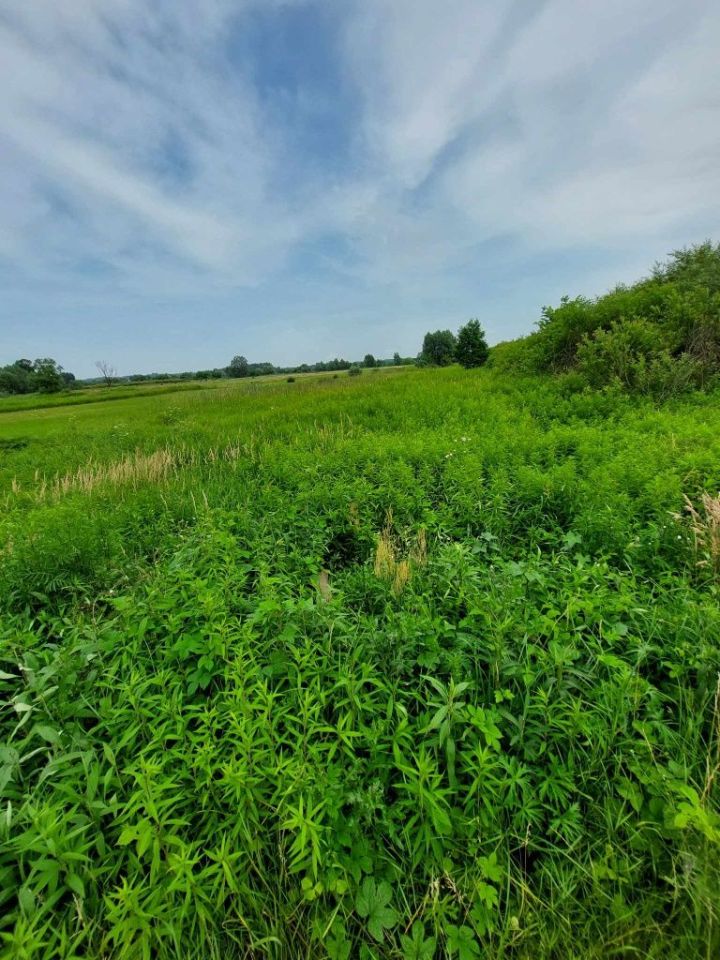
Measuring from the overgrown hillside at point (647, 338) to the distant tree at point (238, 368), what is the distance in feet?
179

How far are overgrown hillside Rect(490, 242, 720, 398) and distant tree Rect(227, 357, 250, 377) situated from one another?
54.6 meters

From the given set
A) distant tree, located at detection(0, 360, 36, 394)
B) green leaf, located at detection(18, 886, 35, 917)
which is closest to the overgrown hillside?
green leaf, located at detection(18, 886, 35, 917)

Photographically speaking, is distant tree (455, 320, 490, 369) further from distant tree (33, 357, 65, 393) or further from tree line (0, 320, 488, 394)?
distant tree (33, 357, 65, 393)

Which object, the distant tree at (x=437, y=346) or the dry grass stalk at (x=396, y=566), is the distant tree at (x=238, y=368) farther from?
the dry grass stalk at (x=396, y=566)

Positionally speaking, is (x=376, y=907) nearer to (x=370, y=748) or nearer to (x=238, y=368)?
(x=370, y=748)

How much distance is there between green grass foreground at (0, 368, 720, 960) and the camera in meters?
1.39

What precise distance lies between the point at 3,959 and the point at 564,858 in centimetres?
199

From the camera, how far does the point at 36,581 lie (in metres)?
3.28

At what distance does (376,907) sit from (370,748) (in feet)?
1.60

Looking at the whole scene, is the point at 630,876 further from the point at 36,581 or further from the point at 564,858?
the point at 36,581

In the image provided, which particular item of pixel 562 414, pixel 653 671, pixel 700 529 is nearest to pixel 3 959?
pixel 653 671

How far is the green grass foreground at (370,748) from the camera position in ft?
4.55

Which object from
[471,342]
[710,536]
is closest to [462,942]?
[710,536]

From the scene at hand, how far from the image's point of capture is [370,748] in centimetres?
174
